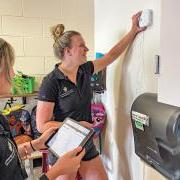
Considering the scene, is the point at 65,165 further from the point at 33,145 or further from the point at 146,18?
the point at 146,18

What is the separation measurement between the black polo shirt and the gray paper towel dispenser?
538 mm

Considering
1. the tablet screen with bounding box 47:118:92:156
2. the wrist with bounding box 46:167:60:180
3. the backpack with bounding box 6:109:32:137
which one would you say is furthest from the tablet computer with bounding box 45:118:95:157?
the backpack with bounding box 6:109:32:137

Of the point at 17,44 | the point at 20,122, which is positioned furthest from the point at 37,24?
the point at 20,122

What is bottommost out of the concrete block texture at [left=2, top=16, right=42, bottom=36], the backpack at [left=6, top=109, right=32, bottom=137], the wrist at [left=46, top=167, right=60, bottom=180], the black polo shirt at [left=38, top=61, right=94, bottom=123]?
the backpack at [left=6, top=109, right=32, bottom=137]

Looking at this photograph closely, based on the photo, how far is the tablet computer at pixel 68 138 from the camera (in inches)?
51.7

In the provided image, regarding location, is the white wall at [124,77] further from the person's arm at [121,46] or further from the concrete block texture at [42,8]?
the concrete block texture at [42,8]

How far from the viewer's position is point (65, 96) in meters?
1.83

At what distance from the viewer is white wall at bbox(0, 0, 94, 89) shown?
3.06 metres

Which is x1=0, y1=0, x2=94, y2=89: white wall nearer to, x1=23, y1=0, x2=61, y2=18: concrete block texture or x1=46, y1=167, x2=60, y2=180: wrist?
x1=23, y1=0, x2=61, y2=18: concrete block texture

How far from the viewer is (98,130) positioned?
7.59ft

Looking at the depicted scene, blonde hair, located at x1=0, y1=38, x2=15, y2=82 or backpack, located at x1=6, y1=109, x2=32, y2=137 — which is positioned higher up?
blonde hair, located at x1=0, y1=38, x2=15, y2=82

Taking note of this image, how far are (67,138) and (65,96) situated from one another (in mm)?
455

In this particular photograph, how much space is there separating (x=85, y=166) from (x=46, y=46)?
179 centimetres

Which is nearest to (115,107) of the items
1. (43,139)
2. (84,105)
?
(84,105)
